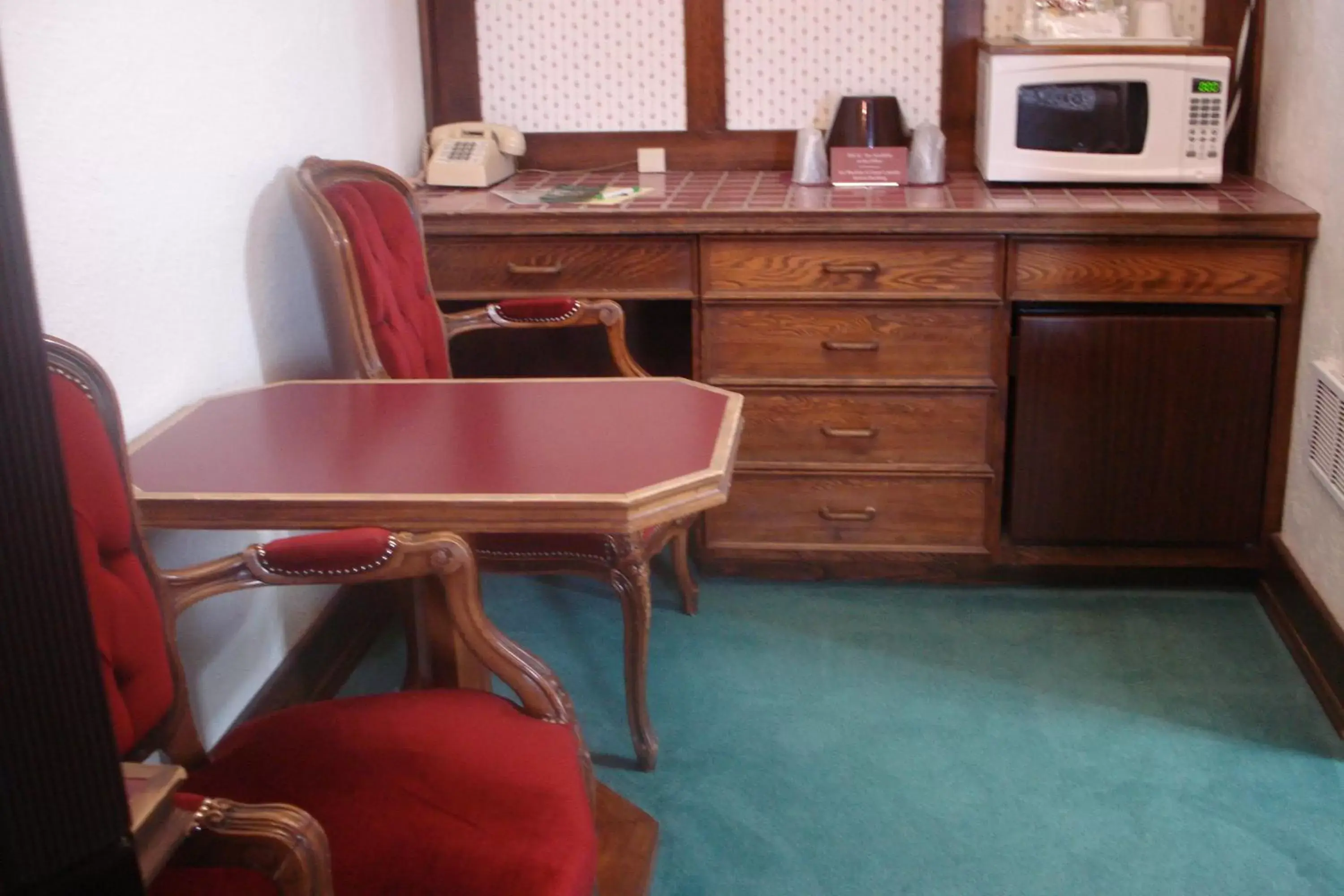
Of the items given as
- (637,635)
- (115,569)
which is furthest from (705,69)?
(115,569)

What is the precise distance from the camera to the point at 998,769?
2.17 m

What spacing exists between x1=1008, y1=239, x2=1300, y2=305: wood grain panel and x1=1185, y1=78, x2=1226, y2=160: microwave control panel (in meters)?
0.28

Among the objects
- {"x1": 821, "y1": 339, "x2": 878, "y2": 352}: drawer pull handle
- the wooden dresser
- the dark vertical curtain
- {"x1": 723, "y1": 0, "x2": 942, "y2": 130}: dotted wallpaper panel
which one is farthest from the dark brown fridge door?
the dark vertical curtain

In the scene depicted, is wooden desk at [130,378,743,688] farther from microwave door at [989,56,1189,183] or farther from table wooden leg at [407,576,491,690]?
microwave door at [989,56,1189,183]

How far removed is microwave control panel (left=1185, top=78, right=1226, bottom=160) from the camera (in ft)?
8.79

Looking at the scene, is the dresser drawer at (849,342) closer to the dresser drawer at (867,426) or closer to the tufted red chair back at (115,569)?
the dresser drawer at (867,426)

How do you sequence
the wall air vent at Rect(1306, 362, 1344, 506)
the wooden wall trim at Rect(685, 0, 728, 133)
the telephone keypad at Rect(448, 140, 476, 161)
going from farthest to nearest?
the wooden wall trim at Rect(685, 0, 728, 133)
the telephone keypad at Rect(448, 140, 476, 161)
the wall air vent at Rect(1306, 362, 1344, 506)

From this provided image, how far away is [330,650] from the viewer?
2488 millimetres

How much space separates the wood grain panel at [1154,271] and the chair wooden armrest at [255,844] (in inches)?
76.6

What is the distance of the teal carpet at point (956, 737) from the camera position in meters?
1.94

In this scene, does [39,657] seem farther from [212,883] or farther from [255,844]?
[212,883]

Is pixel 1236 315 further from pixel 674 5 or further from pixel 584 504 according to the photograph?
pixel 584 504

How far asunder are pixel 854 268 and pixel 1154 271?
59 centimetres

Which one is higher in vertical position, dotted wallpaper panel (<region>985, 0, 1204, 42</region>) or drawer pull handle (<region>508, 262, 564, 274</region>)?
dotted wallpaper panel (<region>985, 0, 1204, 42</region>)
